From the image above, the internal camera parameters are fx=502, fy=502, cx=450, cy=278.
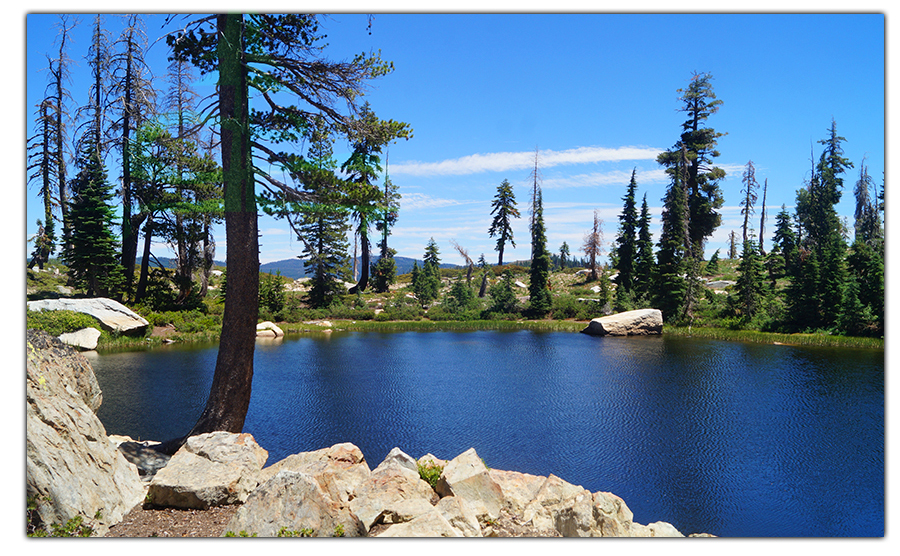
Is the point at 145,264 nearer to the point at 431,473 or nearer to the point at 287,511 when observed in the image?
the point at 431,473

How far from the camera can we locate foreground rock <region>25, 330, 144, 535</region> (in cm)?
489

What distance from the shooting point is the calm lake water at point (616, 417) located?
7668 millimetres

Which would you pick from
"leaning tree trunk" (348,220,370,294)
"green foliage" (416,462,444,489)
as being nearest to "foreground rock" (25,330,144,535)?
"green foliage" (416,462,444,489)

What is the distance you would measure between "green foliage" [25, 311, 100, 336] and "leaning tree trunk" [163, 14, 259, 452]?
11.5m

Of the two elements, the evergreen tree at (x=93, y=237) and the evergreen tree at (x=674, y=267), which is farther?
the evergreen tree at (x=674, y=267)

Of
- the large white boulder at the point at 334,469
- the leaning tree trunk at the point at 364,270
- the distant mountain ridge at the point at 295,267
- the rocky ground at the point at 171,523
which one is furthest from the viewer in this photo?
the leaning tree trunk at the point at 364,270

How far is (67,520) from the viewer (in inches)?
194

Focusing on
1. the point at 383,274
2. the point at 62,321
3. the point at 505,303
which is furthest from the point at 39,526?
the point at 383,274

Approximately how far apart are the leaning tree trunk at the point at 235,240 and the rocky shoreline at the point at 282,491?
1.21 metres

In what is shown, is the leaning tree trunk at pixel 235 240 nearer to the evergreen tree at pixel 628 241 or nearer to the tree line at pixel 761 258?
the tree line at pixel 761 258

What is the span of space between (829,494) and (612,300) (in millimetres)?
28449

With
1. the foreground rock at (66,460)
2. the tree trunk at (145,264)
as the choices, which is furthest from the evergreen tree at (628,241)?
the foreground rock at (66,460)

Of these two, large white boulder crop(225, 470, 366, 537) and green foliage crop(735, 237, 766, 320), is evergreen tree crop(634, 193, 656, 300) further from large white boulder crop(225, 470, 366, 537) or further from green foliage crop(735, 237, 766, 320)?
large white boulder crop(225, 470, 366, 537)

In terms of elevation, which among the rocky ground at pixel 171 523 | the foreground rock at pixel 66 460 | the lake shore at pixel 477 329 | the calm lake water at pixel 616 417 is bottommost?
the calm lake water at pixel 616 417
